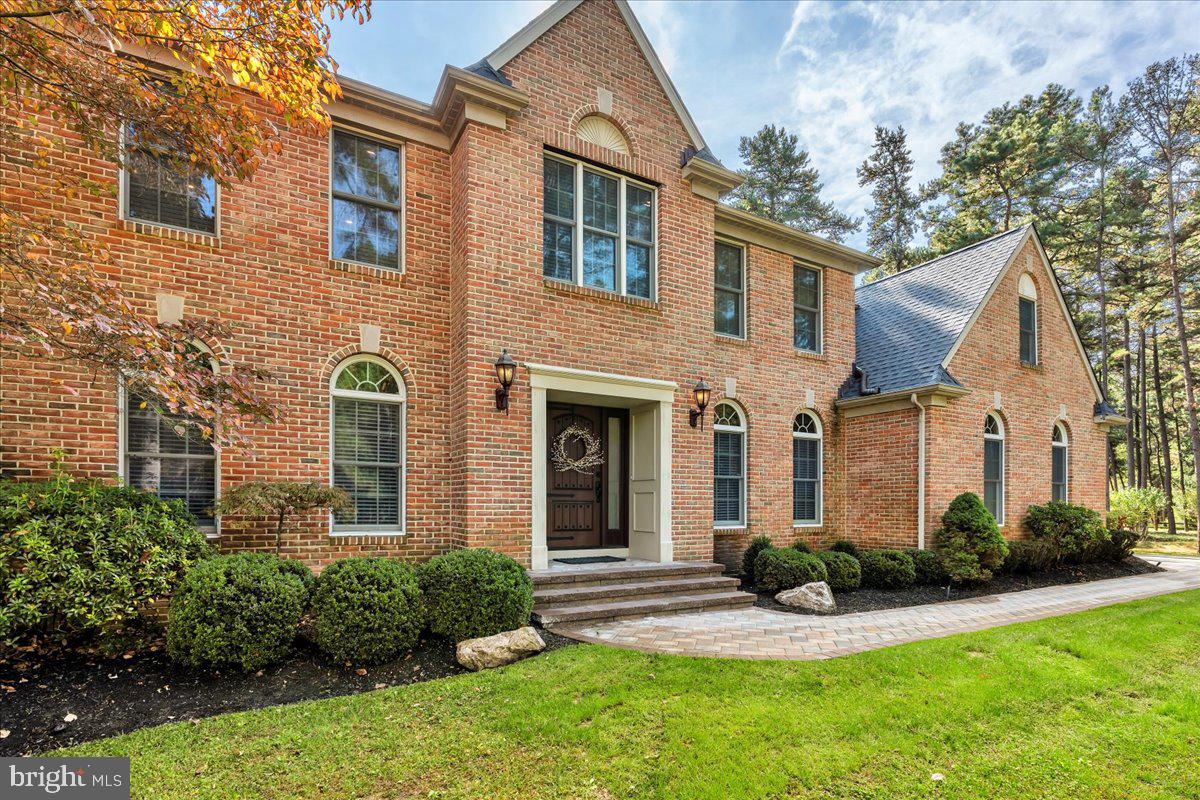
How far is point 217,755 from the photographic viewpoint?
3.64 metres

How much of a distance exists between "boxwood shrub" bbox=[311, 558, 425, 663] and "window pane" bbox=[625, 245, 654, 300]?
5370 millimetres

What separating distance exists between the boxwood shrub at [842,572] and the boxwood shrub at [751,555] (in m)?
0.98

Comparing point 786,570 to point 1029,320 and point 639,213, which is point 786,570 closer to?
point 639,213

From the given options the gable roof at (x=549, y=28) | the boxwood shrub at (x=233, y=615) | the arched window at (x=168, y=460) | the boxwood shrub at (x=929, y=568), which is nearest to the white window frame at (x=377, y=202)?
the gable roof at (x=549, y=28)

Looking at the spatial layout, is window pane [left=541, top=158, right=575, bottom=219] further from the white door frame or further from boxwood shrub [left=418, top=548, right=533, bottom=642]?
boxwood shrub [left=418, top=548, right=533, bottom=642]

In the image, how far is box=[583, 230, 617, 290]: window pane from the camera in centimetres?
854

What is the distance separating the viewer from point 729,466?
1043 centimetres

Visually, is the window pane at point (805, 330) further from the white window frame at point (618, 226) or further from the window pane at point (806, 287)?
the white window frame at point (618, 226)

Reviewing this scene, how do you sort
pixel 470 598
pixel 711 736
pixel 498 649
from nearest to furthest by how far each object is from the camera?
pixel 711 736 → pixel 498 649 → pixel 470 598

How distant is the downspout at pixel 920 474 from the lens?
10344 mm

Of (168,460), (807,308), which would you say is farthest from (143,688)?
(807,308)

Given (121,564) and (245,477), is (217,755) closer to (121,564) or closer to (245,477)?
(121,564)

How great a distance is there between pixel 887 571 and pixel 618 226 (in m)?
7.17

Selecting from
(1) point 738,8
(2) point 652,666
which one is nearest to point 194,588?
(2) point 652,666
